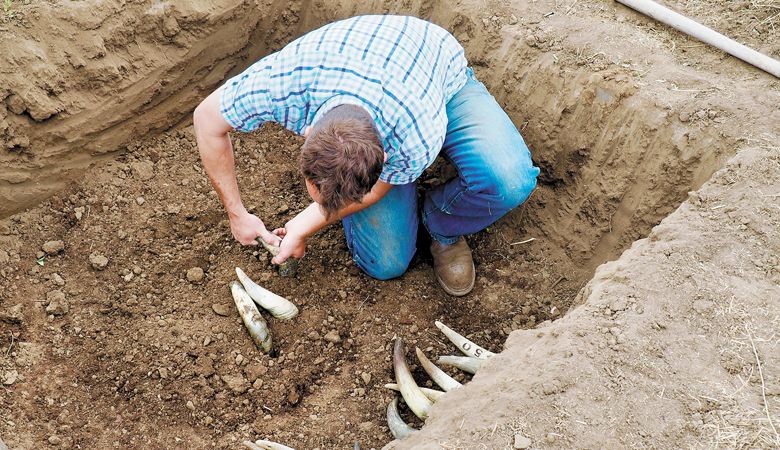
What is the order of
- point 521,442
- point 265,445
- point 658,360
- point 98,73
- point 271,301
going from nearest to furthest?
point 521,442 < point 658,360 < point 265,445 < point 271,301 < point 98,73

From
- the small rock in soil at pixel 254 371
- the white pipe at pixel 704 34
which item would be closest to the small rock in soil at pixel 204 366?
the small rock in soil at pixel 254 371

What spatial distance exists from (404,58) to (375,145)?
0.56 m

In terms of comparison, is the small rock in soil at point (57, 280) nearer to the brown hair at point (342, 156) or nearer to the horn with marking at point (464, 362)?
the brown hair at point (342, 156)

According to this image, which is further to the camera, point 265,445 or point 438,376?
point 438,376

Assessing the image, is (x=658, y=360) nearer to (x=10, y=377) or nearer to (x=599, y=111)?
(x=599, y=111)

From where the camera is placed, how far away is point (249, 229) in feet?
10.9

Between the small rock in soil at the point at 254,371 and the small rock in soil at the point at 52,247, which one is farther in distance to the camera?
the small rock in soil at the point at 52,247

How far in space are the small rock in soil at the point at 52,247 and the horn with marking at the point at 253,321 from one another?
95cm

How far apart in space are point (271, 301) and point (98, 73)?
4.98 feet

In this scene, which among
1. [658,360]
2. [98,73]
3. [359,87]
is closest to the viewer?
Result: [658,360]

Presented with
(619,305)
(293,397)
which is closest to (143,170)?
(293,397)

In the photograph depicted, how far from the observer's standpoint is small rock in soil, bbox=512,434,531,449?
215 cm

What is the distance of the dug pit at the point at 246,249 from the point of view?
3.12 m

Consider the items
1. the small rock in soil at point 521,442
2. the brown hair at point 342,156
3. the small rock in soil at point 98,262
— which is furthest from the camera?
the small rock in soil at point 98,262
